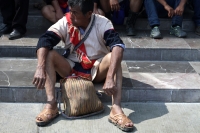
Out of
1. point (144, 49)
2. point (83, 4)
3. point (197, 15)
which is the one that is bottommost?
point (144, 49)

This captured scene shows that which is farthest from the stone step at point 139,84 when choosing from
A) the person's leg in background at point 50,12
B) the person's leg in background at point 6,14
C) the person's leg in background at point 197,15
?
the person's leg in background at point 197,15

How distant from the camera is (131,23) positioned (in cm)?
562

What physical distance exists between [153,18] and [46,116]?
7.90 feet

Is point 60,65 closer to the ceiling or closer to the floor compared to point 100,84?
closer to the ceiling

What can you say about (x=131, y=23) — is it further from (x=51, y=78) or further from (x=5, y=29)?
(x=51, y=78)

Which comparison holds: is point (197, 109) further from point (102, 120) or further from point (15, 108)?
point (15, 108)

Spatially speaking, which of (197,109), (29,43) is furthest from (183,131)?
(29,43)

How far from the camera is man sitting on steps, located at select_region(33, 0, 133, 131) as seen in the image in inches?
149

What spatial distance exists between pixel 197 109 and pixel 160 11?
6.81 feet

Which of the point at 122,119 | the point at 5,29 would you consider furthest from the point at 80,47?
the point at 5,29

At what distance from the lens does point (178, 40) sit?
18.0 feet

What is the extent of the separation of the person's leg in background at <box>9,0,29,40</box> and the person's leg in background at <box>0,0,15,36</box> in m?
0.18

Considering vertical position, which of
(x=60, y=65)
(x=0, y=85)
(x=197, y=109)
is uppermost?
(x=60, y=65)

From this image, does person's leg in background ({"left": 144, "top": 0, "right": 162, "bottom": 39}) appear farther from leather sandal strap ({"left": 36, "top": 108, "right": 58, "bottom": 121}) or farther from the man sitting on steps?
leather sandal strap ({"left": 36, "top": 108, "right": 58, "bottom": 121})
